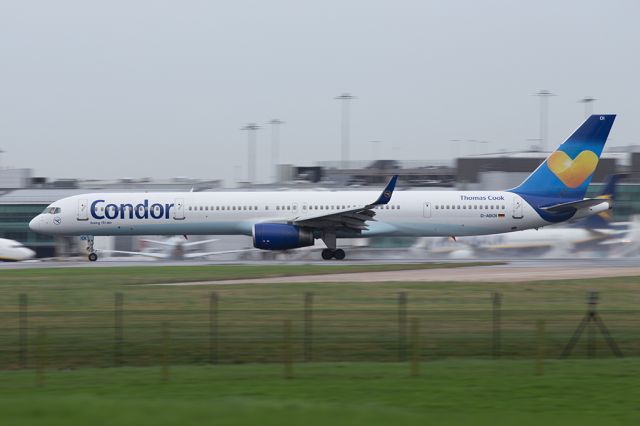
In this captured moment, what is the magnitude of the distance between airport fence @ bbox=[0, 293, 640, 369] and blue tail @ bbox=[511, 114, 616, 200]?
2573 cm

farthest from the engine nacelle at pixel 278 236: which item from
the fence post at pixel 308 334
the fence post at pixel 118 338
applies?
the fence post at pixel 308 334

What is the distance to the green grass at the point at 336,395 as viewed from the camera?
10.8 metres

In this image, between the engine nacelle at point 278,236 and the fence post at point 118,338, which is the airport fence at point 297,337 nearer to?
the fence post at point 118,338

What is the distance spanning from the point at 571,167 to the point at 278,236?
580 inches

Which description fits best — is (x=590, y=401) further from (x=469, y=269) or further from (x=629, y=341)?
(x=469, y=269)

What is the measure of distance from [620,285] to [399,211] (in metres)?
15.0

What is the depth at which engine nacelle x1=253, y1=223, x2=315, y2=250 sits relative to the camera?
44.1 metres

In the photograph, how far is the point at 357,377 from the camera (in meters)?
16.5

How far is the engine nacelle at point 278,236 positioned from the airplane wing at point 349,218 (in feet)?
1.63

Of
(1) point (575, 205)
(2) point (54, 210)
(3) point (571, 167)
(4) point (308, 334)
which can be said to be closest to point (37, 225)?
(2) point (54, 210)

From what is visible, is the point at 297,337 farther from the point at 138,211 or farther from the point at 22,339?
the point at 138,211

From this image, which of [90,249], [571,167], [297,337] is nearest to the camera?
[297,337]

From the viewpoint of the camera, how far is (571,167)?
4688 cm

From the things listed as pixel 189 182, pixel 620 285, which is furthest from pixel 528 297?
pixel 189 182
